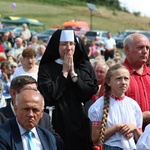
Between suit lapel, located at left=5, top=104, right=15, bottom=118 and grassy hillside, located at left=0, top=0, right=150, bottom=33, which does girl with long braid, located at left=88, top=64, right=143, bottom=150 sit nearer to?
suit lapel, located at left=5, top=104, right=15, bottom=118

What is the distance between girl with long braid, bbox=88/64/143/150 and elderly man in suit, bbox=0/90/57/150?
1.16 metres

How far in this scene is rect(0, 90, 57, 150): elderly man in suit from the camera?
13.4 feet

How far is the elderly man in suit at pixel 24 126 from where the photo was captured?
4.09m

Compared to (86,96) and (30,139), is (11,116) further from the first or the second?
(86,96)

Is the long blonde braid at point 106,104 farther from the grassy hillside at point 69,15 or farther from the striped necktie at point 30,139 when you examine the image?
the grassy hillside at point 69,15

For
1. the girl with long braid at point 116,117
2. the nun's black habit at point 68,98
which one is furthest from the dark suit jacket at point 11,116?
the nun's black habit at point 68,98

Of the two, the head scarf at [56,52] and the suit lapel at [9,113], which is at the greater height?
the head scarf at [56,52]

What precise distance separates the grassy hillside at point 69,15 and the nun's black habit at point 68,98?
A: 50358 mm

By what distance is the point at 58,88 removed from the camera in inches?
226

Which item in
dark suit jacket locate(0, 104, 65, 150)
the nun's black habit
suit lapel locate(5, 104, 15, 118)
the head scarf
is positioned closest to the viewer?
dark suit jacket locate(0, 104, 65, 150)

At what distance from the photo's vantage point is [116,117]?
539cm

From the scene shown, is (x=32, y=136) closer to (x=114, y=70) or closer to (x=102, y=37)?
(x=114, y=70)

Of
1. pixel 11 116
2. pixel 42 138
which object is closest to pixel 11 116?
pixel 11 116

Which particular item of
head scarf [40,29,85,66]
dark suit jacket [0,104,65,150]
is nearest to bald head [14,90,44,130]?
dark suit jacket [0,104,65,150]
